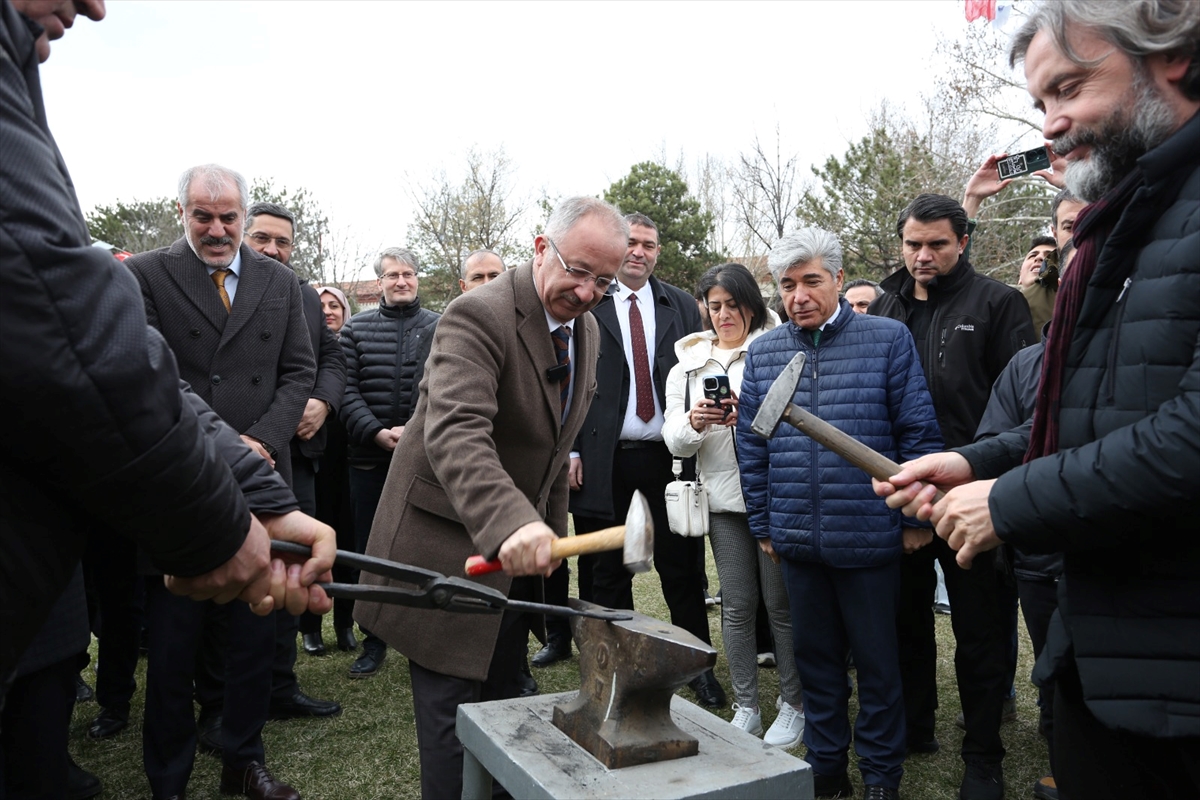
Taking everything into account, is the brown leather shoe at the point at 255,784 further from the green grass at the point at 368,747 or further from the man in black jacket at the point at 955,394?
the man in black jacket at the point at 955,394

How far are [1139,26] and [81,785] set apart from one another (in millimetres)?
4465

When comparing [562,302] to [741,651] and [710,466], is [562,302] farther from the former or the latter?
[741,651]

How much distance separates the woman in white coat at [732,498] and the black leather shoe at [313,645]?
2.72 m

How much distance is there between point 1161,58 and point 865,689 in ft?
8.57

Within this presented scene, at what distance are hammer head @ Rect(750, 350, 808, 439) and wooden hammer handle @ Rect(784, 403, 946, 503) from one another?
5 centimetres

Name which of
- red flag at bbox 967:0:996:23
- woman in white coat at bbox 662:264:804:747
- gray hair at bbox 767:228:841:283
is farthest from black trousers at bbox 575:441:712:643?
red flag at bbox 967:0:996:23

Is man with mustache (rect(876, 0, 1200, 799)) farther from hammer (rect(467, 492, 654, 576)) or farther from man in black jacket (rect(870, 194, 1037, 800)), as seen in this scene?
man in black jacket (rect(870, 194, 1037, 800))

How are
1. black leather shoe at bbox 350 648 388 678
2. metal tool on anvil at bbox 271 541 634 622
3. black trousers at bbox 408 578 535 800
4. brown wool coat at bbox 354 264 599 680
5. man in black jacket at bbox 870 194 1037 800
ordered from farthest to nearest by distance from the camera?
black leather shoe at bbox 350 648 388 678 → man in black jacket at bbox 870 194 1037 800 → black trousers at bbox 408 578 535 800 → brown wool coat at bbox 354 264 599 680 → metal tool on anvil at bbox 271 541 634 622

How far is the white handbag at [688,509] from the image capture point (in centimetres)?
445

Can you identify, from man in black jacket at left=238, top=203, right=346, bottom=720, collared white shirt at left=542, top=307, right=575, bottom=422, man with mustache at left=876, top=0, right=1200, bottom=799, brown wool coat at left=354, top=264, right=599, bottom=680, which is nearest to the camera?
man with mustache at left=876, top=0, right=1200, bottom=799

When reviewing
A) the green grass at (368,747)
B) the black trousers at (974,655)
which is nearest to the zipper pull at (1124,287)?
the black trousers at (974,655)

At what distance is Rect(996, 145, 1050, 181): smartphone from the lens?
4.63m

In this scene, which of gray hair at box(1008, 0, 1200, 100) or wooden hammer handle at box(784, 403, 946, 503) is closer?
gray hair at box(1008, 0, 1200, 100)

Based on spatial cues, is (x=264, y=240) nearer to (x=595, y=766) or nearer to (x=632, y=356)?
(x=632, y=356)
